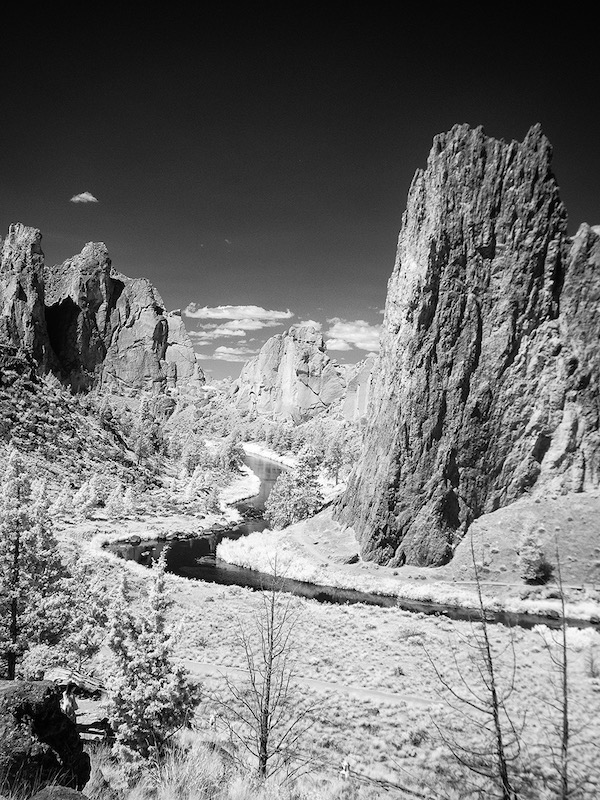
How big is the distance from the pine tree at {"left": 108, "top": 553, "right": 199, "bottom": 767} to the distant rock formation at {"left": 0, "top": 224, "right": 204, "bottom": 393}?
10645 cm

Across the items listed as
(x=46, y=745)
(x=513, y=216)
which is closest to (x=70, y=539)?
(x=46, y=745)

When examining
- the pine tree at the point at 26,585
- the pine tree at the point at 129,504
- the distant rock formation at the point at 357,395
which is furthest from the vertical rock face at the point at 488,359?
the distant rock formation at the point at 357,395

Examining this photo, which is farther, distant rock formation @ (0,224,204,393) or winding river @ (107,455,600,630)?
distant rock formation @ (0,224,204,393)

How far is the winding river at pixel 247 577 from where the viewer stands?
34.9 metres

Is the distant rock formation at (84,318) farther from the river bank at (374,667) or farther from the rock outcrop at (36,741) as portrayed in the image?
the rock outcrop at (36,741)

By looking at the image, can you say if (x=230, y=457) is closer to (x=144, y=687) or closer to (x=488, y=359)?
(x=488, y=359)

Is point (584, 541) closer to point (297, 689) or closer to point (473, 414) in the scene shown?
point (473, 414)

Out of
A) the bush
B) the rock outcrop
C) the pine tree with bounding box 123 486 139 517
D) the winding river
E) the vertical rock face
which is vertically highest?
the vertical rock face

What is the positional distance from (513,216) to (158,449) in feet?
304

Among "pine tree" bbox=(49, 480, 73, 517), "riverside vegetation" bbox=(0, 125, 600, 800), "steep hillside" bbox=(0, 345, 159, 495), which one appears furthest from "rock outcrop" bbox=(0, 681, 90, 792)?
"steep hillside" bbox=(0, 345, 159, 495)

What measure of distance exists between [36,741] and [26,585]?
40.9 feet

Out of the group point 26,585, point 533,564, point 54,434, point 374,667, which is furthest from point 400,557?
point 54,434

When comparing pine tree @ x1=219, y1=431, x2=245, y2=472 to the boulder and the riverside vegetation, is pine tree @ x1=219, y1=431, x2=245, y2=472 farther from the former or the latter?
the boulder

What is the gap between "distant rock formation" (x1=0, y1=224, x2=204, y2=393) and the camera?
388 ft
